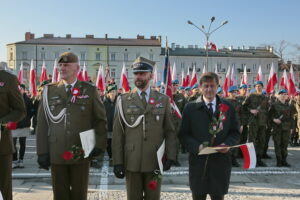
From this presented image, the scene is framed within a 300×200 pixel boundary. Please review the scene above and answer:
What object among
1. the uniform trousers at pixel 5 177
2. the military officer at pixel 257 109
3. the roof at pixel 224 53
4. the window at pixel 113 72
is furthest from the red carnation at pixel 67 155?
the roof at pixel 224 53

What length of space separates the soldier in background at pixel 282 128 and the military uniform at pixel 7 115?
697 cm

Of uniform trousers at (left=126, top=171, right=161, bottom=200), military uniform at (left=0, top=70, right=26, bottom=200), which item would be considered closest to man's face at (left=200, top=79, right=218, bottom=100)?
uniform trousers at (left=126, top=171, right=161, bottom=200)

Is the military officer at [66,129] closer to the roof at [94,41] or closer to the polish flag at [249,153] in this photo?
the polish flag at [249,153]

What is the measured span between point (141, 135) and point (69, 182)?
1034 millimetres

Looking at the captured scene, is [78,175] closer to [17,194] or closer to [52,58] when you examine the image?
[17,194]

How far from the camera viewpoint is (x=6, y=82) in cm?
457

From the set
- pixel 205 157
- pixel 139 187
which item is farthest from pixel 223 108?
pixel 139 187

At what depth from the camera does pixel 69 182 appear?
4.24 m

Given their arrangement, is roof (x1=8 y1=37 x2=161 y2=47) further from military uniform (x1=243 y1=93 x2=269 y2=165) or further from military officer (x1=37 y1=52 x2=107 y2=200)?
military officer (x1=37 y1=52 x2=107 y2=200)

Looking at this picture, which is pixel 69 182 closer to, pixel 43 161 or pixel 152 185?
pixel 43 161

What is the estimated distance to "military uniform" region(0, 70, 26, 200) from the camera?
447 cm

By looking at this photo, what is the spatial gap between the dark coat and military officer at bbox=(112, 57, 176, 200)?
0.29m

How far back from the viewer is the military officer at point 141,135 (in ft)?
13.3

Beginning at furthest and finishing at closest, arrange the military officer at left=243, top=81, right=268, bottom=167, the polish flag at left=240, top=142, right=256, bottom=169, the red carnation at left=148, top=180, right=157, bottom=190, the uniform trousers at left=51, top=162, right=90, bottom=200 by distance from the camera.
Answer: the military officer at left=243, top=81, right=268, bottom=167, the polish flag at left=240, top=142, right=256, bottom=169, the uniform trousers at left=51, top=162, right=90, bottom=200, the red carnation at left=148, top=180, right=157, bottom=190
